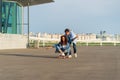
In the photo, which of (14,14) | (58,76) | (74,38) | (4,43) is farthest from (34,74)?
(14,14)

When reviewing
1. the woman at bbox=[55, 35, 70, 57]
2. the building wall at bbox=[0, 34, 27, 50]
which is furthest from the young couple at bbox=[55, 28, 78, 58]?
the building wall at bbox=[0, 34, 27, 50]

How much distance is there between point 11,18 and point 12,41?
168 inches

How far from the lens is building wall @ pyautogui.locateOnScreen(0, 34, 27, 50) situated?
32281 millimetres

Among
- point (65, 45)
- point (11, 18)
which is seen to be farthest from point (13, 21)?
point (65, 45)

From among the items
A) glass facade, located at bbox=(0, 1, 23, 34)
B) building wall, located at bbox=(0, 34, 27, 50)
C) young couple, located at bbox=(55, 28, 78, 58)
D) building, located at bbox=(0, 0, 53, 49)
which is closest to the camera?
young couple, located at bbox=(55, 28, 78, 58)

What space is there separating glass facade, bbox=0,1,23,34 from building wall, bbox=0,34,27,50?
1.69m

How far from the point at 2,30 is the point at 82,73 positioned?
26.0m

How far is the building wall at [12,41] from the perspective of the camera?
32.3 m

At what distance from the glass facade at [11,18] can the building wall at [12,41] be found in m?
1.69

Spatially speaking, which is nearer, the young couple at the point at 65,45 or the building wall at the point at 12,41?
the young couple at the point at 65,45

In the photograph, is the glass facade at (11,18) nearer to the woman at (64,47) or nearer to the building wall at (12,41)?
the building wall at (12,41)

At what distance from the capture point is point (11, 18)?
3797 cm

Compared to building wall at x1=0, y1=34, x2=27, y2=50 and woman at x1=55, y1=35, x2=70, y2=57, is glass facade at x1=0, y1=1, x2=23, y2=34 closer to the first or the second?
building wall at x1=0, y1=34, x2=27, y2=50

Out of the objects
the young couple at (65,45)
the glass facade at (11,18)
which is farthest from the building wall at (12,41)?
the young couple at (65,45)
